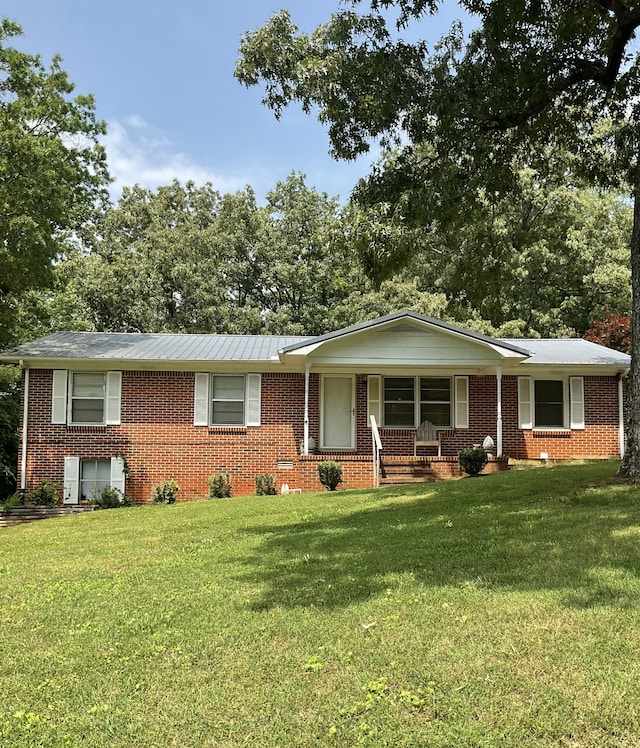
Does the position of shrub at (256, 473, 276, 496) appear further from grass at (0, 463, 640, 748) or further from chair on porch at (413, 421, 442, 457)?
grass at (0, 463, 640, 748)

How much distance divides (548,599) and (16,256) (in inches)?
501

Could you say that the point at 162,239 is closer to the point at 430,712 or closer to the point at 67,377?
the point at 67,377

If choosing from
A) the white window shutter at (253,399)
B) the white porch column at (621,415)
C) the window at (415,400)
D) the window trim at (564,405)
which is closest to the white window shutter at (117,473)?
the white window shutter at (253,399)

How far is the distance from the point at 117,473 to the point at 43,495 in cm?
166

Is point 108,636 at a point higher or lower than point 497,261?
lower

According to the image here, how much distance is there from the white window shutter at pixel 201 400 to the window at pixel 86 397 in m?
1.82

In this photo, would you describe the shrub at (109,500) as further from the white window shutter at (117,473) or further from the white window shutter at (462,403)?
the white window shutter at (462,403)

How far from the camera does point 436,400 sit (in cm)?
1688

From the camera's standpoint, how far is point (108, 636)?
4.67 metres

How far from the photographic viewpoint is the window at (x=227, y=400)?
53.2 feet

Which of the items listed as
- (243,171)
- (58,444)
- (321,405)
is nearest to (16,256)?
(58,444)

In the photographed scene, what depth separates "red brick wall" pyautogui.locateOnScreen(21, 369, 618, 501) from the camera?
15688 millimetres

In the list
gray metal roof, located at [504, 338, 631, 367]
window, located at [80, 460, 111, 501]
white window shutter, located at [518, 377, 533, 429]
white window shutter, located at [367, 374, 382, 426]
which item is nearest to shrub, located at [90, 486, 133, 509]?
window, located at [80, 460, 111, 501]

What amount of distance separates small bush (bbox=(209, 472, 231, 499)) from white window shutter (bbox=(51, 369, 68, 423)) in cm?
401
